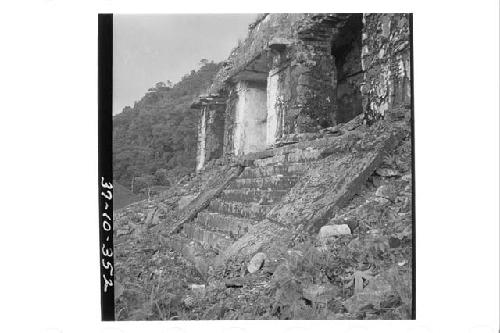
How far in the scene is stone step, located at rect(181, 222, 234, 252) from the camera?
4188 mm

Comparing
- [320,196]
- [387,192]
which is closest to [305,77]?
[320,196]

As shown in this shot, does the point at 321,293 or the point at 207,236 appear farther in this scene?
the point at 207,236

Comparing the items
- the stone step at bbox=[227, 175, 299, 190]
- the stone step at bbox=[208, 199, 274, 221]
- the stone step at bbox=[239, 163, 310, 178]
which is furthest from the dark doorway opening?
the stone step at bbox=[208, 199, 274, 221]

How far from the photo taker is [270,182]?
15.0ft

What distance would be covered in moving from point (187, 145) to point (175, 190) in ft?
1.86

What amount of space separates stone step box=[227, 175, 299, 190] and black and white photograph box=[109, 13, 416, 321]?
0.02 meters

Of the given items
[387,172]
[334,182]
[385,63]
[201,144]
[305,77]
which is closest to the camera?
[387,172]

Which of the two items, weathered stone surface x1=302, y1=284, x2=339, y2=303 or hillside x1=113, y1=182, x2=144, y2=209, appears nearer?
weathered stone surface x1=302, y1=284, x2=339, y2=303

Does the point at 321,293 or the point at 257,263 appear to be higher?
the point at 257,263

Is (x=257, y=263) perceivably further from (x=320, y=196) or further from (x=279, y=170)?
(x=279, y=170)

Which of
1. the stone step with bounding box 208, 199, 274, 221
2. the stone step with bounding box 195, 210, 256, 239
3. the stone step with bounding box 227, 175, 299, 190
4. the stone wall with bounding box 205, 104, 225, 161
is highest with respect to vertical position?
the stone wall with bounding box 205, 104, 225, 161

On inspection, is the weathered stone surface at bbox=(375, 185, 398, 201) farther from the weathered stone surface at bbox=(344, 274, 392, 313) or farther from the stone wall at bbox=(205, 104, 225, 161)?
the stone wall at bbox=(205, 104, 225, 161)

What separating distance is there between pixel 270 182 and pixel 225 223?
63 centimetres
